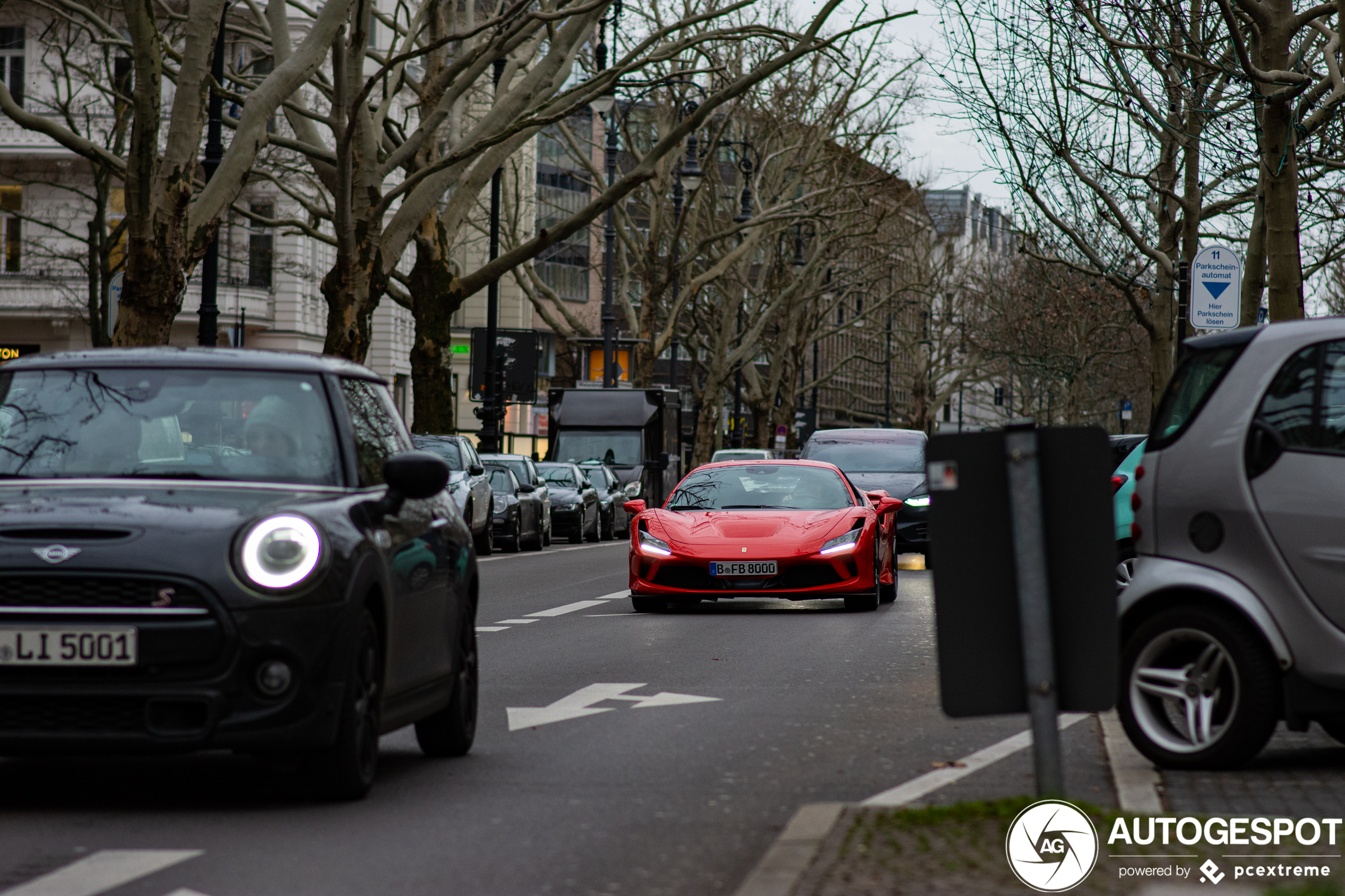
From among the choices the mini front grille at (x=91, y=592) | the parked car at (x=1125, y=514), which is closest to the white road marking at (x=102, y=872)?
the mini front grille at (x=91, y=592)

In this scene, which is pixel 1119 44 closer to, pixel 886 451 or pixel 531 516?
pixel 886 451

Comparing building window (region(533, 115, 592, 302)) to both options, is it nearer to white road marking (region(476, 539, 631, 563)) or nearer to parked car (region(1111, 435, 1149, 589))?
white road marking (region(476, 539, 631, 563))

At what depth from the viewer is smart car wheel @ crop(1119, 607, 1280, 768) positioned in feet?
25.3

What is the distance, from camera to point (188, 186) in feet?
70.3

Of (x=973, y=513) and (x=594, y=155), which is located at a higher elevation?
(x=594, y=155)

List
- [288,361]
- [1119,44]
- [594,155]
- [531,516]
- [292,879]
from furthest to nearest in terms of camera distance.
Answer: [594,155] < [531,516] < [1119,44] < [288,361] < [292,879]

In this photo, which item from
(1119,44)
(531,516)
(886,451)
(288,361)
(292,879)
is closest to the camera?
(292,879)

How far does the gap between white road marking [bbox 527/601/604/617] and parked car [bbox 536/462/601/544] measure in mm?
17109

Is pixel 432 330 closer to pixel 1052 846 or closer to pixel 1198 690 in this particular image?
pixel 1198 690

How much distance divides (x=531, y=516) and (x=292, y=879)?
86.8ft

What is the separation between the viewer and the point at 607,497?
39.8 meters

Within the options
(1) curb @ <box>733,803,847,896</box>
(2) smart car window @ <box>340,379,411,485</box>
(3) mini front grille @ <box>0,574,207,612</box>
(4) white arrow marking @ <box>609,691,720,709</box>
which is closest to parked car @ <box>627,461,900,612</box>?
(4) white arrow marking @ <box>609,691,720,709</box>

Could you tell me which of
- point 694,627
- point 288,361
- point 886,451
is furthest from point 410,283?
point 288,361

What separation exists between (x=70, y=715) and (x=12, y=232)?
174 ft
